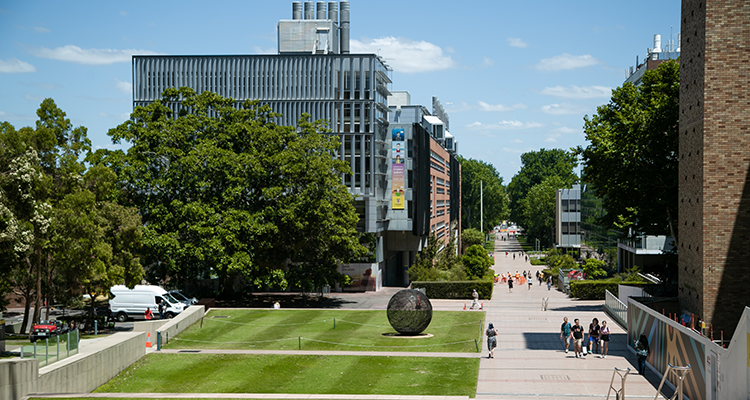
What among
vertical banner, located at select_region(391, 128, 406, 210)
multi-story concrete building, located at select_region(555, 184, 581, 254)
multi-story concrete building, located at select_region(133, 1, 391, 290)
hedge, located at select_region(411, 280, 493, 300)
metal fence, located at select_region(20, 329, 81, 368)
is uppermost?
multi-story concrete building, located at select_region(133, 1, 391, 290)

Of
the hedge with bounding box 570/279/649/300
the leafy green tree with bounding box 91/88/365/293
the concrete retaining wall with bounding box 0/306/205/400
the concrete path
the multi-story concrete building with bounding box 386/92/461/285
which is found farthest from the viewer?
the multi-story concrete building with bounding box 386/92/461/285

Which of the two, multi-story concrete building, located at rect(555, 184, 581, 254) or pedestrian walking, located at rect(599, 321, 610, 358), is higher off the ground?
multi-story concrete building, located at rect(555, 184, 581, 254)

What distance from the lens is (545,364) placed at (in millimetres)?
27875

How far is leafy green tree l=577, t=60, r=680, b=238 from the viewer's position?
41094 millimetres

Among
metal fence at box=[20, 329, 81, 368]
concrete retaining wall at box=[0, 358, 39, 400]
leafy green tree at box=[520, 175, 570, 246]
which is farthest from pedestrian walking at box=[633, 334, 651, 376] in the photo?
leafy green tree at box=[520, 175, 570, 246]

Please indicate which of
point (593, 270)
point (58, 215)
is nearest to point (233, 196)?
point (58, 215)

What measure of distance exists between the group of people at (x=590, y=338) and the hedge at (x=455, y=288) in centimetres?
2549

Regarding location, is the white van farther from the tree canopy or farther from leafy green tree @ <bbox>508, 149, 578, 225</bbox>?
leafy green tree @ <bbox>508, 149, 578, 225</bbox>

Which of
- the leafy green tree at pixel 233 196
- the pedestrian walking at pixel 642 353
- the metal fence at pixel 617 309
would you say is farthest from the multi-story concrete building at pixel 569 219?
the pedestrian walking at pixel 642 353

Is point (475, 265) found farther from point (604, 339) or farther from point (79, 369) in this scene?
point (79, 369)

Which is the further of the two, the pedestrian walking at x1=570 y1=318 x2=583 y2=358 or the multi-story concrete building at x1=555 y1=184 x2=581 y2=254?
the multi-story concrete building at x1=555 y1=184 x2=581 y2=254

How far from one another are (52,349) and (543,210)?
368ft

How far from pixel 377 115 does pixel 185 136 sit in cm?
2233

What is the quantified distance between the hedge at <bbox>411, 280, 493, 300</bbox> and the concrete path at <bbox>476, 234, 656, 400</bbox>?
989 cm
